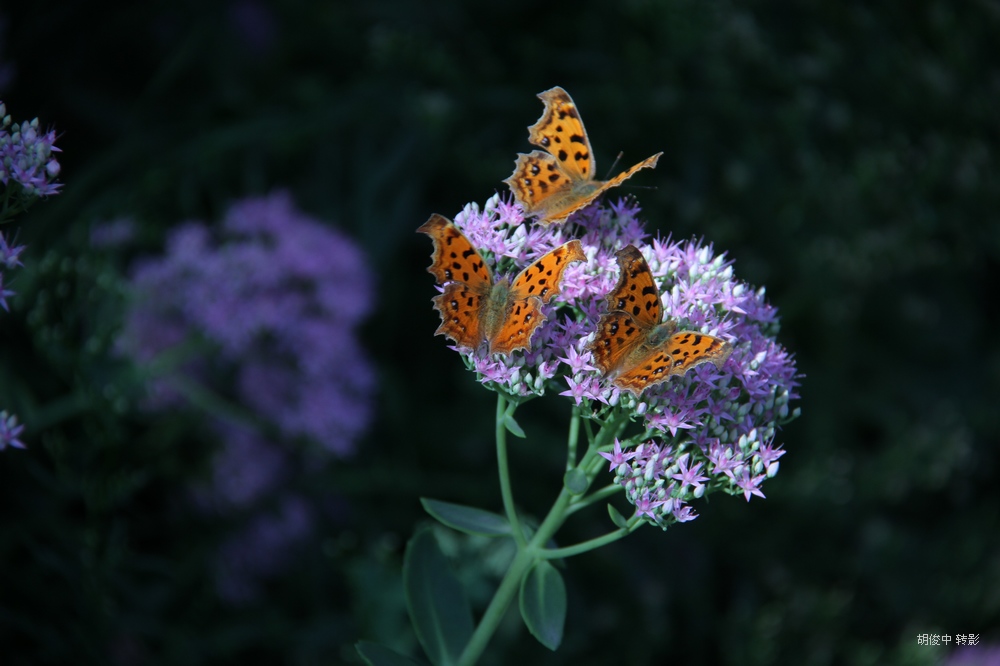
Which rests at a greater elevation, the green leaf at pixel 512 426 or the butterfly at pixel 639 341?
the butterfly at pixel 639 341

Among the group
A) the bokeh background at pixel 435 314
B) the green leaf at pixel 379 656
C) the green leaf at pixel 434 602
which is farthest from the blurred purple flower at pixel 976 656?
the green leaf at pixel 379 656

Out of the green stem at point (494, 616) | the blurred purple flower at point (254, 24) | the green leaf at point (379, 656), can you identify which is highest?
the blurred purple flower at point (254, 24)

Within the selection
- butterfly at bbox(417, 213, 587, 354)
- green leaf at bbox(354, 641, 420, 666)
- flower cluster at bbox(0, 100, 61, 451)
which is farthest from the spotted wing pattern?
flower cluster at bbox(0, 100, 61, 451)

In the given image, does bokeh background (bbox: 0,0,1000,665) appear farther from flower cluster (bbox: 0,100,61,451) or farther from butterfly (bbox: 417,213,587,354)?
butterfly (bbox: 417,213,587,354)

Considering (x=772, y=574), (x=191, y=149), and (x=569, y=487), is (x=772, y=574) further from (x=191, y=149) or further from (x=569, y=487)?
(x=191, y=149)

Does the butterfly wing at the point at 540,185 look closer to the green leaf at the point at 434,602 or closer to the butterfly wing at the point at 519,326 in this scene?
the butterfly wing at the point at 519,326

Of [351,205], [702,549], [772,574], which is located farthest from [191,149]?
[772,574]
